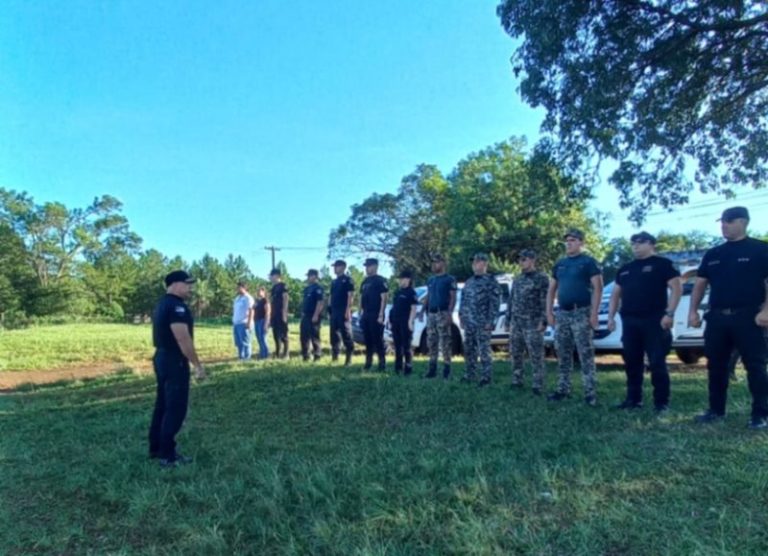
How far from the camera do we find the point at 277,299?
10.7 metres

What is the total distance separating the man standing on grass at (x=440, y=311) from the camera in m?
7.48

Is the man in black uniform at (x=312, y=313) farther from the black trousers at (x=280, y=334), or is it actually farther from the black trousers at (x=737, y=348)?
the black trousers at (x=737, y=348)

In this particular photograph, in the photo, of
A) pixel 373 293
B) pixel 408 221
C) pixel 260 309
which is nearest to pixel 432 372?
pixel 373 293

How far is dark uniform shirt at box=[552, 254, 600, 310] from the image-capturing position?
18.7 ft

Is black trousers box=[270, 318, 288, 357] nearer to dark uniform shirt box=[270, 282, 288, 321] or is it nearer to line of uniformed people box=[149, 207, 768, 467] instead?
dark uniform shirt box=[270, 282, 288, 321]

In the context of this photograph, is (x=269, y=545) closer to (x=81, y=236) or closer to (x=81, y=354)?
(x=81, y=354)

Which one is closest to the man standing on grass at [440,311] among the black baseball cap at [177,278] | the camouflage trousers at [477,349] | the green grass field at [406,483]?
the camouflage trousers at [477,349]

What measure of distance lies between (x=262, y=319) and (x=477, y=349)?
592cm

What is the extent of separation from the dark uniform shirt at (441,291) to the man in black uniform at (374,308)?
874mm

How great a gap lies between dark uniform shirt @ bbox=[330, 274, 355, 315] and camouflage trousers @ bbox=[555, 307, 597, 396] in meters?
3.97

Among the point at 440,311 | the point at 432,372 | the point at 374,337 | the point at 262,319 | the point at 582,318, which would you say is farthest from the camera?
the point at 262,319

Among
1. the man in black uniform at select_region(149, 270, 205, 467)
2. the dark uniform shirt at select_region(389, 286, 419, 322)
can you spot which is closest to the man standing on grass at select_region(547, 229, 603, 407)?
the dark uniform shirt at select_region(389, 286, 419, 322)

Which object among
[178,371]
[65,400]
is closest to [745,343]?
[178,371]

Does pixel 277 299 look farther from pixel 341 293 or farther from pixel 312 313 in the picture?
pixel 341 293
